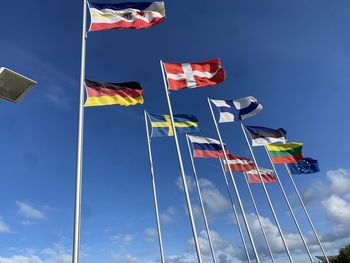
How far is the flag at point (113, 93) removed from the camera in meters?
13.8

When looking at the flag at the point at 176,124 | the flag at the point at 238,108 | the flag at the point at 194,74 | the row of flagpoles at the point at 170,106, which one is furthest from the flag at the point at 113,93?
the flag at the point at 238,108

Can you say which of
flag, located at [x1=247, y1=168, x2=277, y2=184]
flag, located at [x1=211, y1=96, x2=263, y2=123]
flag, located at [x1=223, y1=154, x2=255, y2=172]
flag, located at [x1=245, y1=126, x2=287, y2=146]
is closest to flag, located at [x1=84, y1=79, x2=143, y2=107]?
flag, located at [x1=211, y1=96, x2=263, y2=123]

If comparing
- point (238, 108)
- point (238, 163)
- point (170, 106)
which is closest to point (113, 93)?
point (170, 106)

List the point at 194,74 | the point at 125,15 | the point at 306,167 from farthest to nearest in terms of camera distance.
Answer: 1. the point at 306,167
2. the point at 194,74
3. the point at 125,15

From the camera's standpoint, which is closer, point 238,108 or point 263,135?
point 238,108

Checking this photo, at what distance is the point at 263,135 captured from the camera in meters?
28.6

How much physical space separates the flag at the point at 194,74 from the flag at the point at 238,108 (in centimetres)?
613

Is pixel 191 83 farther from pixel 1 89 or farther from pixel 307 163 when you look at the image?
pixel 307 163

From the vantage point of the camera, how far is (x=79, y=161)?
1050 cm

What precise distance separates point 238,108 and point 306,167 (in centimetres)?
1641

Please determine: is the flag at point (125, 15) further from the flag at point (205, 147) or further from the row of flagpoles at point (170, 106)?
the flag at point (205, 147)

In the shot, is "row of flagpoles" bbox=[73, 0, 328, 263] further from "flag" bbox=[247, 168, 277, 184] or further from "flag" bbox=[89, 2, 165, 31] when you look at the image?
"flag" bbox=[247, 168, 277, 184]

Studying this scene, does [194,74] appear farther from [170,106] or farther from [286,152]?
[286,152]

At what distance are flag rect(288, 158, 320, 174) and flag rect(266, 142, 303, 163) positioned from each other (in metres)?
6.56
